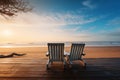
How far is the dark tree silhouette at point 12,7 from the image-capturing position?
17.3 feet

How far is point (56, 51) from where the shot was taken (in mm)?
5160

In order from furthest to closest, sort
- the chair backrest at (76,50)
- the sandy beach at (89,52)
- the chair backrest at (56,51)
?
1. the sandy beach at (89,52)
2. the chair backrest at (76,50)
3. the chair backrest at (56,51)

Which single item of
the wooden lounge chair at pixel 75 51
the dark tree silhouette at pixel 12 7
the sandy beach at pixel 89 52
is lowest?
the sandy beach at pixel 89 52

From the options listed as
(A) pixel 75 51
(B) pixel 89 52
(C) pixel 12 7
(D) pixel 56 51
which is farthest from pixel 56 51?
(B) pixel 89 52

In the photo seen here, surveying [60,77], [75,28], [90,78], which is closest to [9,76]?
[60,77]

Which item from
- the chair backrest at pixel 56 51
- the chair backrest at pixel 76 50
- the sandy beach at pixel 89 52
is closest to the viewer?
the chair backrest at pixel 56 51

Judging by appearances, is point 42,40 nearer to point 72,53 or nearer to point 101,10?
point 101,10

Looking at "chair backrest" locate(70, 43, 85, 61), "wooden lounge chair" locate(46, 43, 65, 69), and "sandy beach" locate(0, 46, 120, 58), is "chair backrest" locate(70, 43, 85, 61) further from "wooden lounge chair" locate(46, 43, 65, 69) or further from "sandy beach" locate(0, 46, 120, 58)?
"sandy beach" locate(0, 46, 120, 58)

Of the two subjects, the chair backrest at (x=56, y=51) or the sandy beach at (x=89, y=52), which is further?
the sandy beach at (x=89, y=52)

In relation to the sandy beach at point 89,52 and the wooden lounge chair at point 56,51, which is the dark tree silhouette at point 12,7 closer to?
the wooden lounge chair at point 56,51

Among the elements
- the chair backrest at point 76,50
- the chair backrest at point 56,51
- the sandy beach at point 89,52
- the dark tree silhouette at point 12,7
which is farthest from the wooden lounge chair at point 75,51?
the sandy beach at point 89,52

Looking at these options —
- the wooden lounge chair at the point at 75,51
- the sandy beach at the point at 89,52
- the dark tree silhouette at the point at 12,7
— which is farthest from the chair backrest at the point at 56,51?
the sandy beach at the point at 89,52

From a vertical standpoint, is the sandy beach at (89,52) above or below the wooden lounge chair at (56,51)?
below

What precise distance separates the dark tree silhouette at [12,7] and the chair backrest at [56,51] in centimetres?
196
